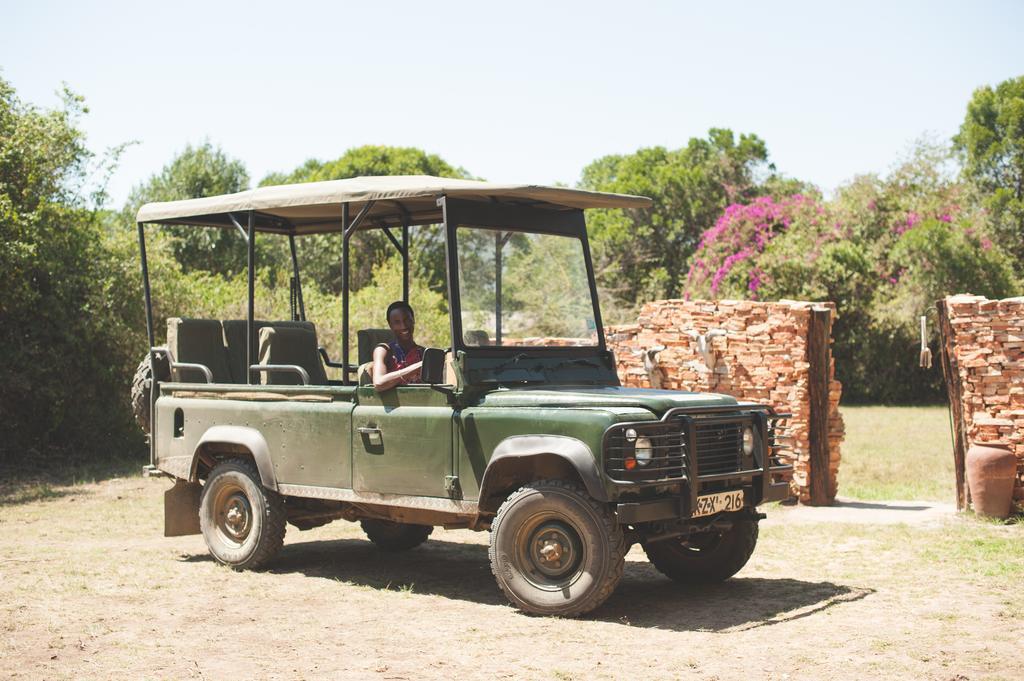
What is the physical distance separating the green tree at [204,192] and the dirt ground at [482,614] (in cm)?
2512

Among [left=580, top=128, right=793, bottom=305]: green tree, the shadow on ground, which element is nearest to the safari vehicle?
the shadow on ground

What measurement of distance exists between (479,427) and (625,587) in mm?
1803

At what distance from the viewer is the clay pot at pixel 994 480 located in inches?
427

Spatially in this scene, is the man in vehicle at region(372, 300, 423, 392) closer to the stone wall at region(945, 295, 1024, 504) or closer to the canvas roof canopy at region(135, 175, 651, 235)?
the canvas roof canopy at region(135, 175, 651, 235)

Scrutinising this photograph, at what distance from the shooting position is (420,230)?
403 inches

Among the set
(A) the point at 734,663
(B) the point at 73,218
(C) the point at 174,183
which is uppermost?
(C) the point at 174,183

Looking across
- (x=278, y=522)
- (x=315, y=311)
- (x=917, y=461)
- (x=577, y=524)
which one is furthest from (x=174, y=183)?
(x=577, y=524)

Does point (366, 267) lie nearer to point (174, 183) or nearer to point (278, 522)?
point (174, 183)

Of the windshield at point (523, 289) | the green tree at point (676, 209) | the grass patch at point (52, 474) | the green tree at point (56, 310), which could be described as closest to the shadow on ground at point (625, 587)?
the windshield at point (523, 289)

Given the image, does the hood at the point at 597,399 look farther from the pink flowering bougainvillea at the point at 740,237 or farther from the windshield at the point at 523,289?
the pink flowering bougainvillea at the point at 740,237

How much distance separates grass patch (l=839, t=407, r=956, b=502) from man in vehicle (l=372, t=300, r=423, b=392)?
6796 mm

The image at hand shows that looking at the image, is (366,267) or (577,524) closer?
(577,524)

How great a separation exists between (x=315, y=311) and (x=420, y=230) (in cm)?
1159

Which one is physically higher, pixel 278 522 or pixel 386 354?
pixel 386 354
